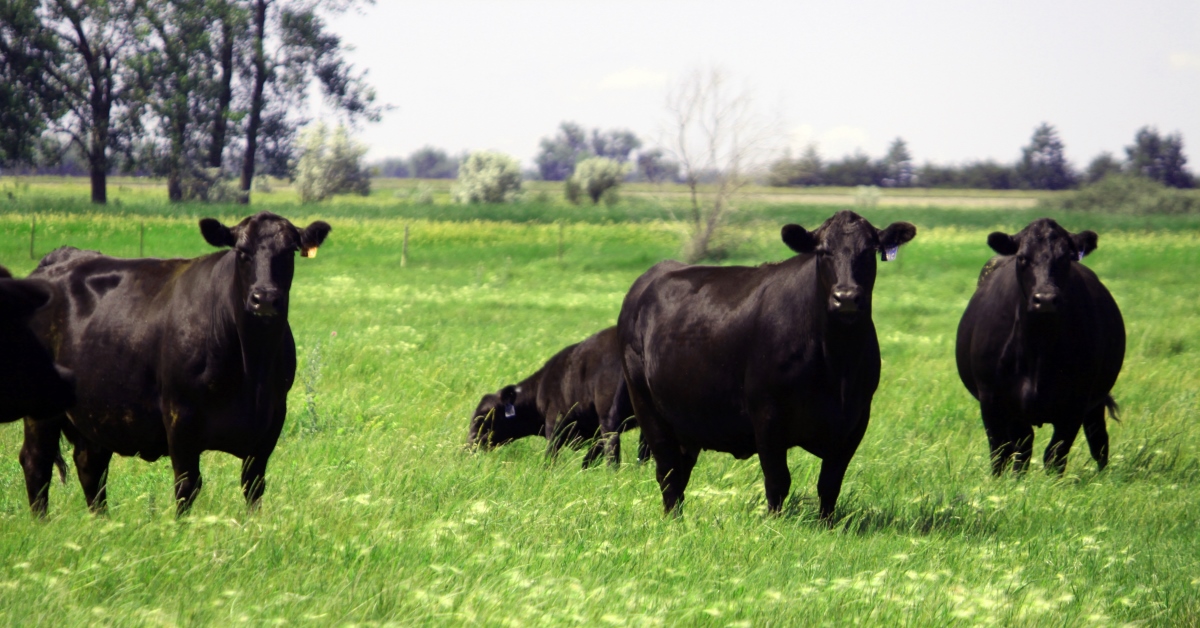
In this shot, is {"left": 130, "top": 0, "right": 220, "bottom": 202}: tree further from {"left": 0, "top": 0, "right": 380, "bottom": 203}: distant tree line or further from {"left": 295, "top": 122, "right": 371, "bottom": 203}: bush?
{"left": 295, "top": 122, "right": 371, "bottom": 203}: bush

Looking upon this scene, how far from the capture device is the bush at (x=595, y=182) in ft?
208

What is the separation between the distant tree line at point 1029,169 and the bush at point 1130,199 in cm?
1432

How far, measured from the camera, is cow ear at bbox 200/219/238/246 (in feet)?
18.7

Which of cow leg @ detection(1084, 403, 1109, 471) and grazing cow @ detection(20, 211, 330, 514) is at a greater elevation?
grazing cow @ detection(20, 211, 330, 514)

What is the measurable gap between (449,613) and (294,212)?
127ft

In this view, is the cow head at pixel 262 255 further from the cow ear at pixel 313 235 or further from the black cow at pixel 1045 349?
the black cow at pixel 1045 349

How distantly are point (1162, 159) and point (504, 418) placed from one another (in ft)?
276

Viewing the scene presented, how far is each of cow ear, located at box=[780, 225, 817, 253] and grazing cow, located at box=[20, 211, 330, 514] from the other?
8.32 feet

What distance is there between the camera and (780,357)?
6.17m

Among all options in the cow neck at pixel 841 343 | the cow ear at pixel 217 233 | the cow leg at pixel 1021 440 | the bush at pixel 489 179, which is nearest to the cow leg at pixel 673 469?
the cow neck at pixel 841 343

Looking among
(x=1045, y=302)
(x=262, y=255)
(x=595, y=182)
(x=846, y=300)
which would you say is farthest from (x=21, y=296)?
(x=595, y=182)

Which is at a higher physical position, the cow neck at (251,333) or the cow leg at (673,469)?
the cow neck at (251,333)

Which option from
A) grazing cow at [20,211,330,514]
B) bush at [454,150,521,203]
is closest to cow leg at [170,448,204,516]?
grazing cow at [20,211,330,514]

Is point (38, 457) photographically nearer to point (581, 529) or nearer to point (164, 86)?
point (581, 529)
